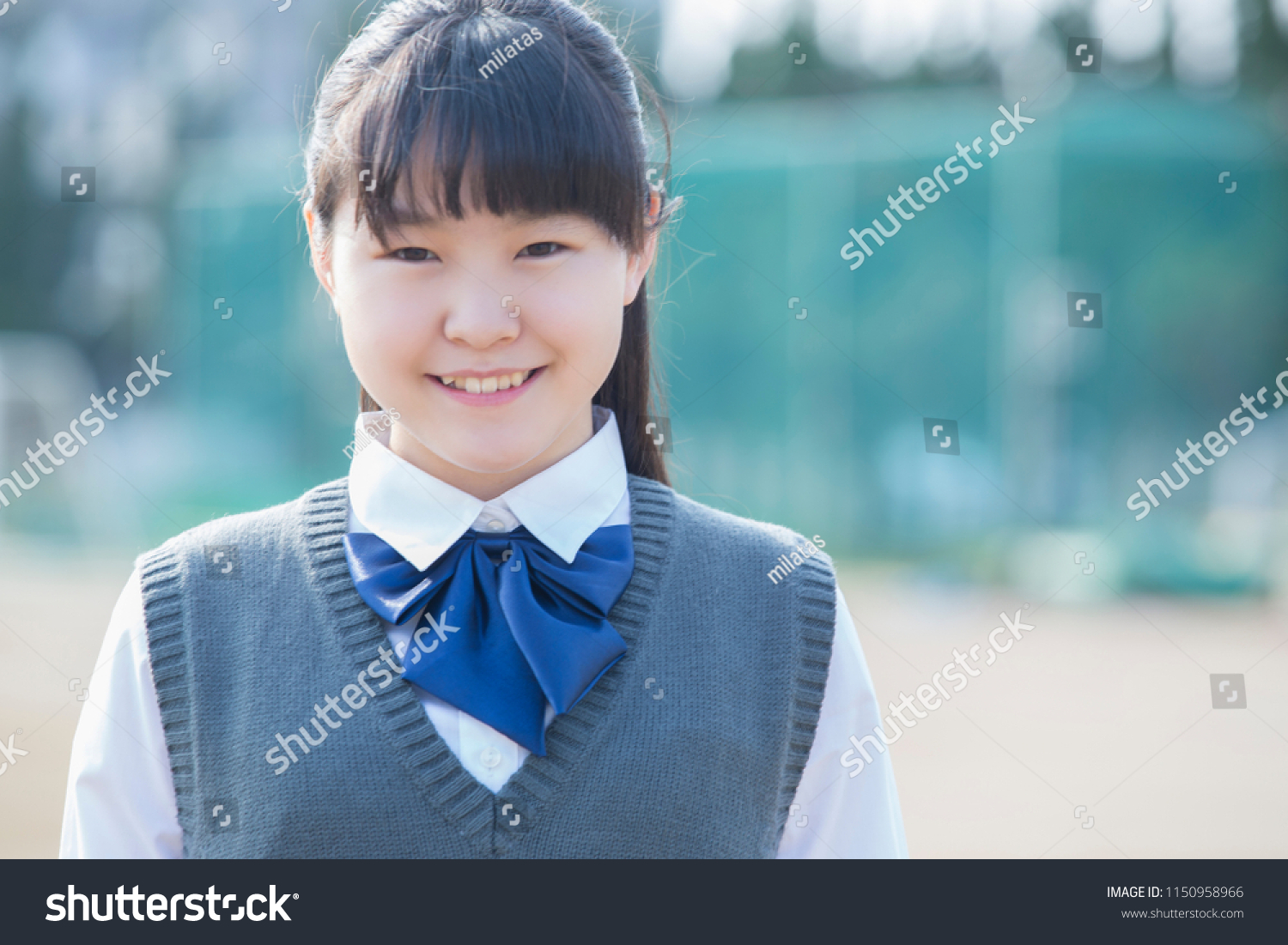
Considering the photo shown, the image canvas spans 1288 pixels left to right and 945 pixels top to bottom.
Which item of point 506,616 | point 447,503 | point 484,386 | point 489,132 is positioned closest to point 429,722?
point 506,616

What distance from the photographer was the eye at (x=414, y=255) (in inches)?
51.1

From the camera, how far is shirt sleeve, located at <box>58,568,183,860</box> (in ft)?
4.36

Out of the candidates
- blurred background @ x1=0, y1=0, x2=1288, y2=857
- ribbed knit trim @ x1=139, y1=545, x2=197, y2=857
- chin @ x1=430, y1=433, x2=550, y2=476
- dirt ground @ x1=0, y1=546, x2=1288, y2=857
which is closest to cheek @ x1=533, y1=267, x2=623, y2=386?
chin @ x1=430, y1=433, x2=550, y2=476

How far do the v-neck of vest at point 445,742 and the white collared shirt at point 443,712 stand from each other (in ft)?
0.07

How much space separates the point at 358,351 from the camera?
133 cm

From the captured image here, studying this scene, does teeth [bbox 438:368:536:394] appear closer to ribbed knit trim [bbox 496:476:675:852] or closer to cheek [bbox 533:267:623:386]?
cheek [bbox 533:267:623:386]

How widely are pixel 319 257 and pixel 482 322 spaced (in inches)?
11.9

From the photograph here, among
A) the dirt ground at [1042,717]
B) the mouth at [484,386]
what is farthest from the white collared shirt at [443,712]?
the dirt ground at [1042,717]

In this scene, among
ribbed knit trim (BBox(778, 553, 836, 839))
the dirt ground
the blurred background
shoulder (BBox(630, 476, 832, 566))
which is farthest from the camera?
the blurred background

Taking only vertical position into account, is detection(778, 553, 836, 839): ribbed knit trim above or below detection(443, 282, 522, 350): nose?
below

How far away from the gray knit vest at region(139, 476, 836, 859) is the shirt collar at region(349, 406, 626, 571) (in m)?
0.06

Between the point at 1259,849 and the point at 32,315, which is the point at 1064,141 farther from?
the point at 32,315

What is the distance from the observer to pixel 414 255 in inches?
51.3

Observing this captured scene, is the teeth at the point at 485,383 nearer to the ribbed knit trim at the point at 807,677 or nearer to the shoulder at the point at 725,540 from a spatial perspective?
the shoulder at the point at 725,540
